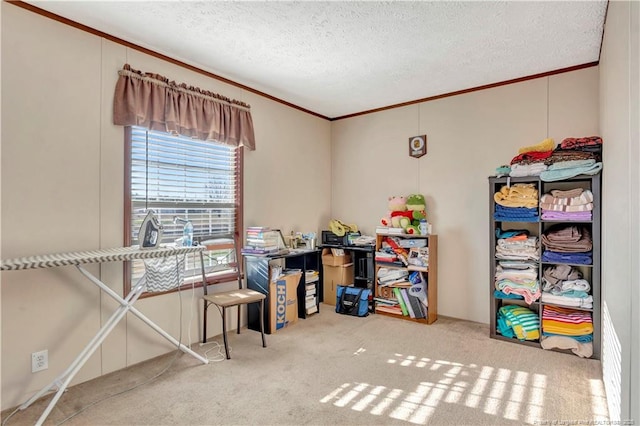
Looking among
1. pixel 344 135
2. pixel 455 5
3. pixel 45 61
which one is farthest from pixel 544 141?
pixel 45 61

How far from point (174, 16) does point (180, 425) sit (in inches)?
102

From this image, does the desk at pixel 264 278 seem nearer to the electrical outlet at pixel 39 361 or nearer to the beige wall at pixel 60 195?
the beige wall at pixel 60 195

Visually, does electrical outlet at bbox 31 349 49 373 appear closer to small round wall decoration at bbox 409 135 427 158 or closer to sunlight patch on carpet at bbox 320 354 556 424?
sunlight patch on carpet at bbox 320 354 556 424

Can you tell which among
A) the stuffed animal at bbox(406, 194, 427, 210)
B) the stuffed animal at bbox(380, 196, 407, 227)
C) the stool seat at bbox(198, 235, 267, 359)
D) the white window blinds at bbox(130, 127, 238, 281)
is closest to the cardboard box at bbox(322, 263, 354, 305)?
the stuffed animal at bbox(380, 196, 407, 227)

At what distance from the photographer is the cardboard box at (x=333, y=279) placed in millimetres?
4324

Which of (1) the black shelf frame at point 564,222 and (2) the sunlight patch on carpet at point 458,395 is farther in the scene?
(1) the black shelf frame at point 564,222

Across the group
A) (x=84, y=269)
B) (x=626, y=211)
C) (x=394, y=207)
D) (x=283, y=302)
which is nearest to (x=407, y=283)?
(x=394, y=207)

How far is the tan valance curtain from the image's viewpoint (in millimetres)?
2645

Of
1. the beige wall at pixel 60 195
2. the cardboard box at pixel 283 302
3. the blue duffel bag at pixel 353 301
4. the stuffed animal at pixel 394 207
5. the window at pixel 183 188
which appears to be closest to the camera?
the beige wall at pixel 60 195

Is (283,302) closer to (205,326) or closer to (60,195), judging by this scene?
(205,326)

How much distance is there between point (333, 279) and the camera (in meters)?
4.39

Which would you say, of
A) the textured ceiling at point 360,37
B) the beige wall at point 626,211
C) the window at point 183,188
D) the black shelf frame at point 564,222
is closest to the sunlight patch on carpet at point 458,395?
the beige wall at point 626,211

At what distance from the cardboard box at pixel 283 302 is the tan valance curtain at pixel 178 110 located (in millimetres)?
1459

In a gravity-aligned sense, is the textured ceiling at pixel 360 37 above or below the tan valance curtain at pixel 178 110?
above
